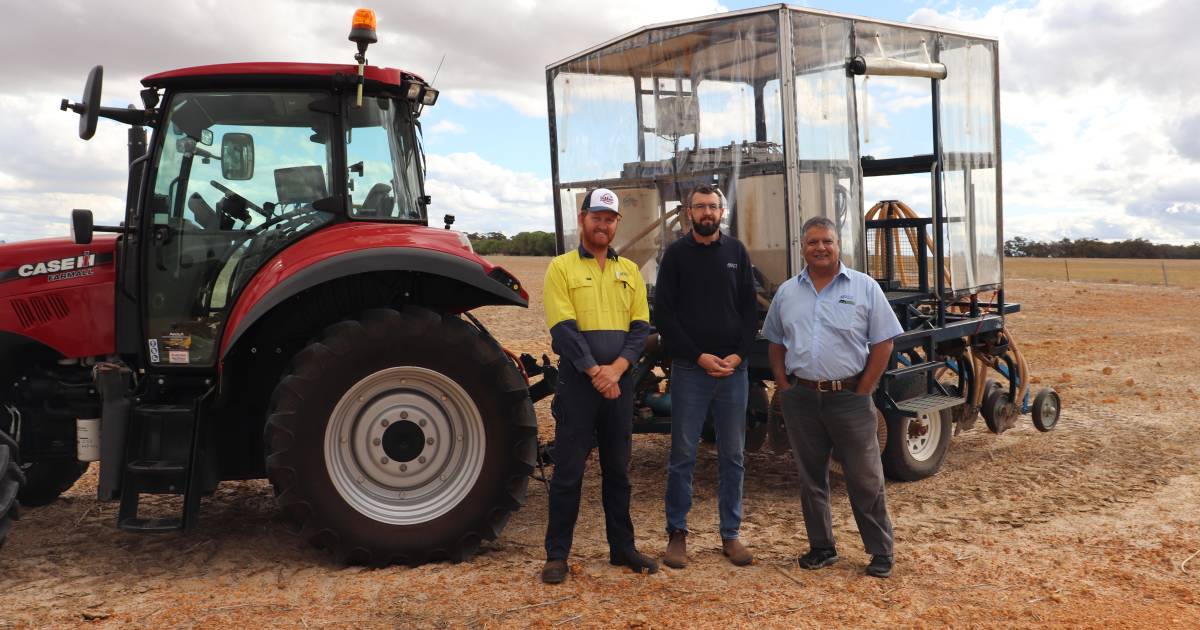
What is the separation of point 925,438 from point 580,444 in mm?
3476

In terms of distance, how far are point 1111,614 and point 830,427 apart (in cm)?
142

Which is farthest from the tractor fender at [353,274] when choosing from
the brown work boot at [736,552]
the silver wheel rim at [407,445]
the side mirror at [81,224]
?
the brown work boot at [736,552]

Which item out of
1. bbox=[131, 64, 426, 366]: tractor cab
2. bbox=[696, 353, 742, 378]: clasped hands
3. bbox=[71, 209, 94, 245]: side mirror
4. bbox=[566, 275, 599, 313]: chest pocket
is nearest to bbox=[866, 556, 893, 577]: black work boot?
bbox=[696, 353, 742, 378]: clasped hands

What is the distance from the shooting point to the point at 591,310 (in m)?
4.55

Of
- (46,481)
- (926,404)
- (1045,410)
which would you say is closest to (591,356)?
(926,404)

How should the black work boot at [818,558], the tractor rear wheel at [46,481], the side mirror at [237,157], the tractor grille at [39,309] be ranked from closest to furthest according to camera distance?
1. the black work boot at [818,558]
2. the side mirror at [237,157]
3. the tractor grille at [39,309]
4. the tractor rear wheel at [46,481]

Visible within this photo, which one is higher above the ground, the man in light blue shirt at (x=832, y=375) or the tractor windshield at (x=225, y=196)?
the tractor windshield at (x=225, y=196)

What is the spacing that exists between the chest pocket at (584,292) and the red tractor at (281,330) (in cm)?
44

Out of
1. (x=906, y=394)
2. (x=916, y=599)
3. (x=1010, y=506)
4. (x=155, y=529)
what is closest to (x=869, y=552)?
(x=916, y=599)

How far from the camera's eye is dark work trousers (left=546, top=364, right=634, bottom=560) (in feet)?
15.0

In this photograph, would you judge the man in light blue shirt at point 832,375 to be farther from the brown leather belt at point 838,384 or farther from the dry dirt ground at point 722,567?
the dry dirt ground at point 722,567

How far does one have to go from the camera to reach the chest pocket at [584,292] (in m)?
4.55

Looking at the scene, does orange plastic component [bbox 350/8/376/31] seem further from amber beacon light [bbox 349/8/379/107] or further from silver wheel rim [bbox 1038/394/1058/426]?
silver wheel rim [bbox 1038/394/1058/426]

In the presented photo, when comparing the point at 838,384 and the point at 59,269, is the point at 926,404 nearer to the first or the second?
the point at 838,384
